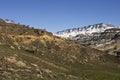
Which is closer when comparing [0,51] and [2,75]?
[2,75]

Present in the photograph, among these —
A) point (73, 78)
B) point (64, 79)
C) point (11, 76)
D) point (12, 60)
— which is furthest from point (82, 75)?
point (11, 76)

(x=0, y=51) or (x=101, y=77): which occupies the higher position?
(x=0, y=51)

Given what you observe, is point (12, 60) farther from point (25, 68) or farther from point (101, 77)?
point (101, 77)

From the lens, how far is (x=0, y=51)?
172m

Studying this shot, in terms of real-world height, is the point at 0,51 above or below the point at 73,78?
above

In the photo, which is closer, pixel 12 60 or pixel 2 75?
pixel 2 75

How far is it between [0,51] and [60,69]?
36997mm

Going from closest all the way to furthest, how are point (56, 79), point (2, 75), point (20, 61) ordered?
point (2, 75) < point (56, 79) < point (20, 61)

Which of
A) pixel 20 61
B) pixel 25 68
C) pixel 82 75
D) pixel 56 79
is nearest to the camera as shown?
pixel 56 79

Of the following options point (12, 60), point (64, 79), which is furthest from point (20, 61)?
point (64, 79)

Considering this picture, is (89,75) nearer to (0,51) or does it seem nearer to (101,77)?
(101,77)

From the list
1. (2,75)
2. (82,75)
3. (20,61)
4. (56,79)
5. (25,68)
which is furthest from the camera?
(82,75)

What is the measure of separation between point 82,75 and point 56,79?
37.5 m

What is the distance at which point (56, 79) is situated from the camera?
5620 inches
